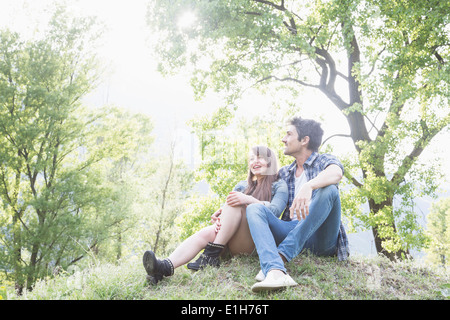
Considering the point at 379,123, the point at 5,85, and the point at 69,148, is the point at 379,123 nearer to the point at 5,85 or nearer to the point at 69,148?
the point at 69,148

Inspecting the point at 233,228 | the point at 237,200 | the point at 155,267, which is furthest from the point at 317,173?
the point at 155,267

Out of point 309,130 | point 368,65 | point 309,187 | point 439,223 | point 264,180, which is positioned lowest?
point 439,223

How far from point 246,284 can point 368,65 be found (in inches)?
323

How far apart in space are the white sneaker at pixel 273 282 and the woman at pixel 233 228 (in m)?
0.75

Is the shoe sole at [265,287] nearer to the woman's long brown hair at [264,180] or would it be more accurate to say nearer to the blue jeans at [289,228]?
the blue jeans at [289,228]

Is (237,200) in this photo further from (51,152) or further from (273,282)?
(51,152)

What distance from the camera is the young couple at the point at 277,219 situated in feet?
8.96

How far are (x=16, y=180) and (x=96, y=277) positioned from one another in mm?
11183

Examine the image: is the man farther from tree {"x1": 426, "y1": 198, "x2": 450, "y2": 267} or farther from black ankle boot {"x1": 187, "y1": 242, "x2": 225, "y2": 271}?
tree {"x1": 426, "y1": 198, "x2": 450, "y2": 267}

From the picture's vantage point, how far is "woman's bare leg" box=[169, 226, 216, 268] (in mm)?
3002

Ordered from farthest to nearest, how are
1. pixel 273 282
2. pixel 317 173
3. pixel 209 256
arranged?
pixel 317 173 < pixel 209 256 < pixel 273 282

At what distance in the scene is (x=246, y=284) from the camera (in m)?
2.76

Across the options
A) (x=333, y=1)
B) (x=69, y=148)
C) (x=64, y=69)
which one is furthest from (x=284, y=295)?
(x=64, y=69)

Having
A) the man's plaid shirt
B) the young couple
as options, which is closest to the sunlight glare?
the young couple
